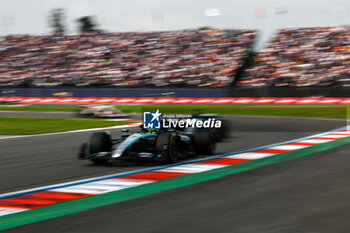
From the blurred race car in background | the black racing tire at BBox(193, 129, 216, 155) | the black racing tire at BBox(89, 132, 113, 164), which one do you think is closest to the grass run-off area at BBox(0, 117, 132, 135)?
the blurred race car in background

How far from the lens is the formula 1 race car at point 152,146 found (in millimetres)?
7871

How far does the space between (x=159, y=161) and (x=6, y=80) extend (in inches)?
1177

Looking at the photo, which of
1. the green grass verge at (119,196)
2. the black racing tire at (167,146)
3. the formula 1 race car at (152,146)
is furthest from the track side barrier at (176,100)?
the black racing tire at (167,146)

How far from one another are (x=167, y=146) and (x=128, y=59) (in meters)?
27.5

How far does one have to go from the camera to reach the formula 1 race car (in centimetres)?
787

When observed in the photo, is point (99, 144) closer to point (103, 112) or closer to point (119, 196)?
point (119, 196)

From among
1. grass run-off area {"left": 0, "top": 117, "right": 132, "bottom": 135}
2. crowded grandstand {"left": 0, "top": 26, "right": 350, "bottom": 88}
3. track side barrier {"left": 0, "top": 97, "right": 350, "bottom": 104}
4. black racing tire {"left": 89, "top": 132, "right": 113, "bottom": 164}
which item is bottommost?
track side barrier {"left": 0, "top": 97, "right": 350, "bottom": 104}

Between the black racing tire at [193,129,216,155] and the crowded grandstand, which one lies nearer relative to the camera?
the black racing tire at [193,129,216,155]

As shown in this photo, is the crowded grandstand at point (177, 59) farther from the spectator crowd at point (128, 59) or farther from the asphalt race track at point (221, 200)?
the asphalt race track at point (221, 200)

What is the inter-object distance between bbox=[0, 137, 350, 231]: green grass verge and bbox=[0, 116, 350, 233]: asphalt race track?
0.68ft

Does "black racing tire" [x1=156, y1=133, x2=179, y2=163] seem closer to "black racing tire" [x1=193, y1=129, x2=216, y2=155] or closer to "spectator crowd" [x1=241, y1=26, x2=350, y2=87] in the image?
"black racing tire" [x1=193, y1=129, x2=216, y2=155]

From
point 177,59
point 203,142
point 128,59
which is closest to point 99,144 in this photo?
point 203,142

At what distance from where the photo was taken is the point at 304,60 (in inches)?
1147

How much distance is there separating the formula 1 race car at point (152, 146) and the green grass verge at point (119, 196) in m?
0.95
